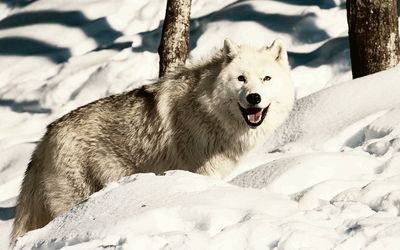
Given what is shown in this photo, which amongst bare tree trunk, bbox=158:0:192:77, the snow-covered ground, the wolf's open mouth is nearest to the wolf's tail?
the snow-covered ground

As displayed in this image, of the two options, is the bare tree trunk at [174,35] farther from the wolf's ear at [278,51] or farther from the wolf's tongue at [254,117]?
the wolf's tongue at [254,117]

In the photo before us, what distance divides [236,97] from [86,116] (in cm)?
119

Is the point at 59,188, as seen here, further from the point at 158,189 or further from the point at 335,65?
the point at 335,65

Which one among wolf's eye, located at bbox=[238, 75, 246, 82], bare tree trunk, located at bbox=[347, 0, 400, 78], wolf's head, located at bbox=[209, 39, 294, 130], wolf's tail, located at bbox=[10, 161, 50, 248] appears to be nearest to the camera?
wolf's head, located at bbox=[209, 39, 294, 130]

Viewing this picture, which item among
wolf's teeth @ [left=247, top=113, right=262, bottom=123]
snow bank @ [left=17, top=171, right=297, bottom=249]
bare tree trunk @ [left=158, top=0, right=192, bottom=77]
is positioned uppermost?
bare tree trunk @ [left=158, top=0, right=192, bottom=77]

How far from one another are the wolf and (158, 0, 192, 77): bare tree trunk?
2514mm

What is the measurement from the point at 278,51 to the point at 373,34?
2028mm

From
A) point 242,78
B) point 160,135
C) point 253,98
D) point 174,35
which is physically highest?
point 174,35

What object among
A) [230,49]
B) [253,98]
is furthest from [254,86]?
[230,49]

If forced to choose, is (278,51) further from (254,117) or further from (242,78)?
(254,117)

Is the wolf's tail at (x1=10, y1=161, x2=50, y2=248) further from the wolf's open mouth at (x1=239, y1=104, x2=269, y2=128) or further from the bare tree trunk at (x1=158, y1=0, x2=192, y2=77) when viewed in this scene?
the bare tree trunk at (x1=158, y1=0, x2=192, y2=77)

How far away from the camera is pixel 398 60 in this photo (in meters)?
8.52

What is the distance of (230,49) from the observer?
6.48 metres

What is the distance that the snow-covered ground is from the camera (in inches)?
160
